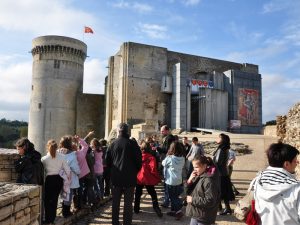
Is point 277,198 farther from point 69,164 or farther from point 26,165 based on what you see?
point 69,164

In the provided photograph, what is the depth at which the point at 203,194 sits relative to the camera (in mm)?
4039

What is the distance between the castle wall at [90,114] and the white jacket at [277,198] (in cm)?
2920

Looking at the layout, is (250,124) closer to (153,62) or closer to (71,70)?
(153,62)

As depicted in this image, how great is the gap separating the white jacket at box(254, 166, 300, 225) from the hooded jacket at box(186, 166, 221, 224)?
120cm

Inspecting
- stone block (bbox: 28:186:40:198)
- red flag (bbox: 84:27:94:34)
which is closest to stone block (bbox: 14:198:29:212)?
stone block (bbox: 28:186:40:198)

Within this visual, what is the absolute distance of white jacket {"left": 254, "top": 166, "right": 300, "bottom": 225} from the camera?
99.2 inches

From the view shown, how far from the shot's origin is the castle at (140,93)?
25594mm

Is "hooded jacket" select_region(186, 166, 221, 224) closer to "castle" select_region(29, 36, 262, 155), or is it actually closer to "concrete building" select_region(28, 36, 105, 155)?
"castle" select_region(29, 36, 262, 155)

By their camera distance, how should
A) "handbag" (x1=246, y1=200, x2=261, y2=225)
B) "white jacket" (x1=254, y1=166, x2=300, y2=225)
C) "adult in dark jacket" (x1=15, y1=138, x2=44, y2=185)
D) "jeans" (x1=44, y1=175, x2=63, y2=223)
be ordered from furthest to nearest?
"jeans" (x1=44, y1=175, x2=63, y2=223), "adult in dark jacket" (x1=15, y1=138, x2=44, y2=185), "handbag" (x1=246, y1=200, x2=261, y2=225), "white jacket" (x1=254, y1=166, x2=300, y2=225)

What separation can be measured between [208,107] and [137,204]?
20674 millimetres

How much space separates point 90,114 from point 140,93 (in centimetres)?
783

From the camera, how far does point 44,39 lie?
30797 mm

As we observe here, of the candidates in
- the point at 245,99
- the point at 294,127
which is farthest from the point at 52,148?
the point at 245,99

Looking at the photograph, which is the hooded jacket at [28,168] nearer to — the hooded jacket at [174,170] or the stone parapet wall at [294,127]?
the hooded jacket at [174,170]
